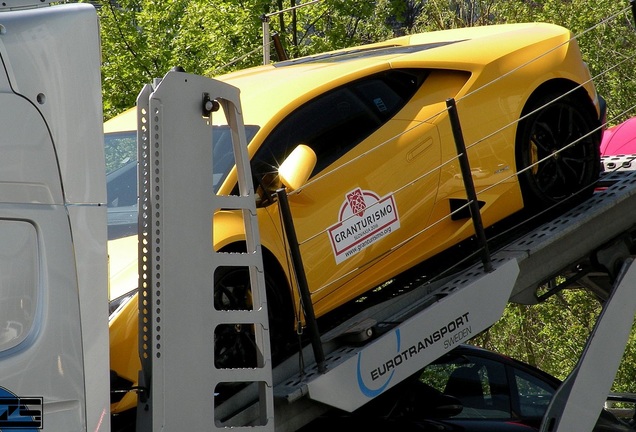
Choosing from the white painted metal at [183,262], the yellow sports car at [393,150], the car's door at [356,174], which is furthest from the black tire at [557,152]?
the white painted metal at [183,262]

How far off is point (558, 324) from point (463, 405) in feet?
50.3

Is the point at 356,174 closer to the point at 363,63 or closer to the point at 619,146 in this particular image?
the point at 363,63

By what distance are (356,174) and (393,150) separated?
0.31 metres

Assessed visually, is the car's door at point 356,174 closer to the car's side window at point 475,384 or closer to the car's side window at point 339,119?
the car's side window at point 339,119

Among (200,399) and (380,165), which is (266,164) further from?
(200,399)

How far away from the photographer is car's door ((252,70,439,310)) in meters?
4.97

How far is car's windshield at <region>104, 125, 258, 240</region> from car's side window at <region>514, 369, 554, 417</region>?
8.18 ft

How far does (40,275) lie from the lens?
10.5 feet

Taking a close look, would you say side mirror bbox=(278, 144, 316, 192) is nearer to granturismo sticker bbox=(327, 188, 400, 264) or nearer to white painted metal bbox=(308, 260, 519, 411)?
granturismo sticker bbox=(327, 188, 400, 264)

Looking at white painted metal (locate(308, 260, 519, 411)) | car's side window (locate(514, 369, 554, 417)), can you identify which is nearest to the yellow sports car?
white painted metal (locate(308, 260, 519, 411))

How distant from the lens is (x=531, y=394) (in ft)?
20.4

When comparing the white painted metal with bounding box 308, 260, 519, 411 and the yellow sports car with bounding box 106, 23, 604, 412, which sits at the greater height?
the yellow sports car with bounding box 106, 23, 604, 412

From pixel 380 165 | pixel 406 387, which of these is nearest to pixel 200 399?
pixel 380 165

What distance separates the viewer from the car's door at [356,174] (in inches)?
196
